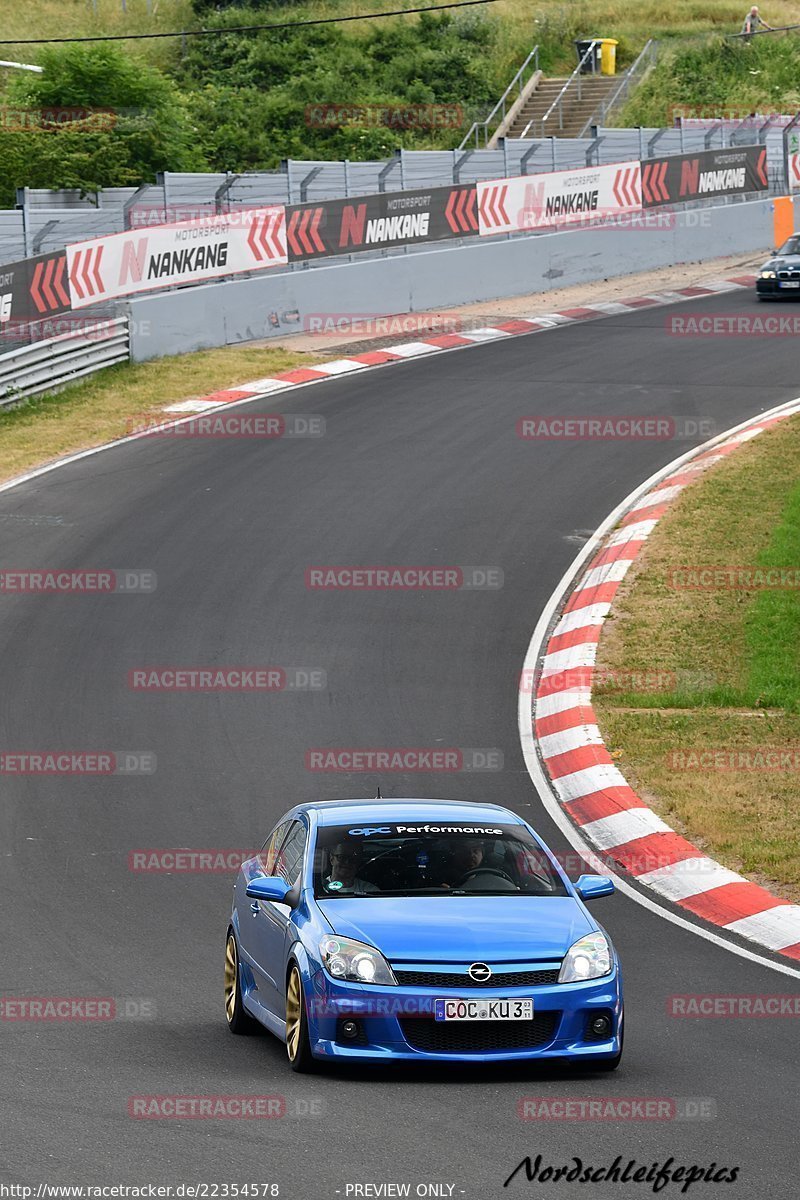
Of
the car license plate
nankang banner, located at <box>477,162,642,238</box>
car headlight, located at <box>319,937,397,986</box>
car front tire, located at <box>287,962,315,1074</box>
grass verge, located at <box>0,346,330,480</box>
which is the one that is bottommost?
car front tire, located at <box>287,962,315,1074</box>

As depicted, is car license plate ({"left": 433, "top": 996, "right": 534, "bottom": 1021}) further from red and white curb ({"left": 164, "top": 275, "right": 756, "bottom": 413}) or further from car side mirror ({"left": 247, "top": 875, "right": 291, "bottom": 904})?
red and white curb ({"left": 164, "top": 275, "right": 756, "bottom": 413})

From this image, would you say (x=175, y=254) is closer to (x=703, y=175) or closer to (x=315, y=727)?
(x=703, y=175)

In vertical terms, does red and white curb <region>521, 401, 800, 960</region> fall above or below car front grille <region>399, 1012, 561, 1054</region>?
below

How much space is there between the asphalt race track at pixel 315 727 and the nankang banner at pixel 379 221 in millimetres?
3990

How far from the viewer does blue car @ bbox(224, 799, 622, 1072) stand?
780cm

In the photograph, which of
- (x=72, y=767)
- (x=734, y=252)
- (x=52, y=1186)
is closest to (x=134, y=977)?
(x=52, y=1186)

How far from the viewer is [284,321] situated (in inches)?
1264

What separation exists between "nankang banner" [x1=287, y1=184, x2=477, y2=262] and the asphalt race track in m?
3.99

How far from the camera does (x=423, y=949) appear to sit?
7.94 m

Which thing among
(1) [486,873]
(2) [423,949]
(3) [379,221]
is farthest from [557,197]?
(2) [423,949]

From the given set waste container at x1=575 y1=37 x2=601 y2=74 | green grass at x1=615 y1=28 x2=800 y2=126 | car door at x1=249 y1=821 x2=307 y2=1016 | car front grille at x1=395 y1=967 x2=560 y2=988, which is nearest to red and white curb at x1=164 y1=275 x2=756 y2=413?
car door at x1=249 y1=821 x2=307 y2=1016

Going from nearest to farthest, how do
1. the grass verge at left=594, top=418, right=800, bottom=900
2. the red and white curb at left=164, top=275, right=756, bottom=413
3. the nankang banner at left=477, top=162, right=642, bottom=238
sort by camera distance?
1. the grass verge at left=594, top=418, right=800, bottom=900
2. the red and white curb at left=164, top=275, right=756, bottom=413
3. the nankang banner at left=477, top=162, right=642, bottom=238

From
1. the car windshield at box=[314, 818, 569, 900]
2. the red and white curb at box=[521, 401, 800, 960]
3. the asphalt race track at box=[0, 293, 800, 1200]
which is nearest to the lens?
the asphalt race track at box=[0, 293, 800, 1200]

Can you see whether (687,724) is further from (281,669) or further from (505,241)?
(505,241)
